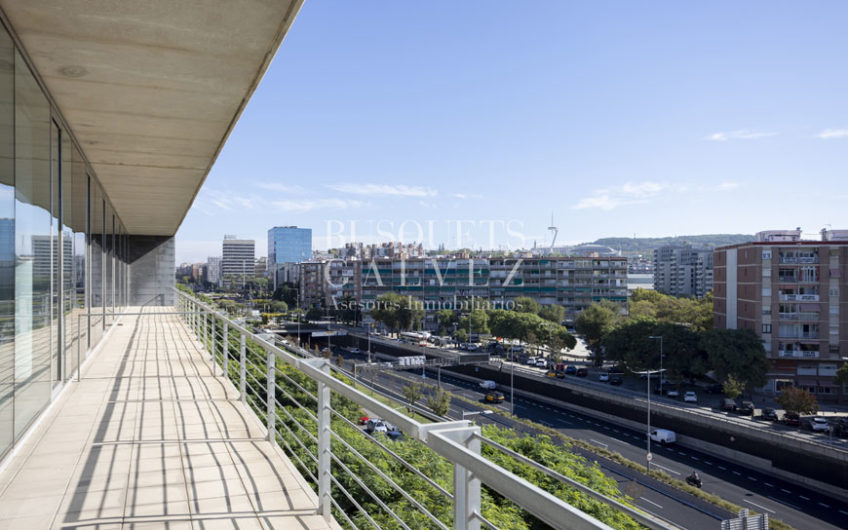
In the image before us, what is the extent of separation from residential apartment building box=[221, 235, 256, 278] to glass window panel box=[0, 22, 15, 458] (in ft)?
465

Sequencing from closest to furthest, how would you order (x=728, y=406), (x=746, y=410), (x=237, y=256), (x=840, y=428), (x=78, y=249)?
(x=78, y=249) → (x=840, y=428) → (x=746, y=410) → (x=728, y=406) → (x=237, y=256)

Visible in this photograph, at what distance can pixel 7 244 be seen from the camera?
9.84 feet

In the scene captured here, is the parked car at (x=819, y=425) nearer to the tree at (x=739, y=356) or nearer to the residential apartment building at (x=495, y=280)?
the tree at (x=739, y=356)

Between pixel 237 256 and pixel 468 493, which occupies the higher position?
pixel 237 256

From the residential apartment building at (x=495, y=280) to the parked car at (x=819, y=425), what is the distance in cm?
3249

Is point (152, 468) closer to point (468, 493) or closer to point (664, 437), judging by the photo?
point (468, 493)

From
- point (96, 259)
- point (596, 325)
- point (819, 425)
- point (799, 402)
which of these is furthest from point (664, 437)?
point (96, 259)

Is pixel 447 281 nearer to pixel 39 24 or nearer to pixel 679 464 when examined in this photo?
pixel 679 464

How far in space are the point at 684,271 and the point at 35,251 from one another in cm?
11437

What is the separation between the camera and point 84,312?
6.25 metres

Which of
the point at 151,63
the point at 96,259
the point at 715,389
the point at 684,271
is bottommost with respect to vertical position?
the point at 715,389

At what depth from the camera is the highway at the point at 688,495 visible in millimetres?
17062

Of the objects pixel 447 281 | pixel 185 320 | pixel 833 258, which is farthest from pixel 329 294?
pixel 185 320

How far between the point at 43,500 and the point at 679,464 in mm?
23042
